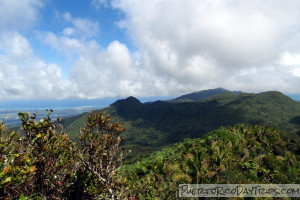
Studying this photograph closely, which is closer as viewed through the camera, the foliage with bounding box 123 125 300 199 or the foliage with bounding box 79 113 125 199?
the foliage with bounding box 79 113 125 199

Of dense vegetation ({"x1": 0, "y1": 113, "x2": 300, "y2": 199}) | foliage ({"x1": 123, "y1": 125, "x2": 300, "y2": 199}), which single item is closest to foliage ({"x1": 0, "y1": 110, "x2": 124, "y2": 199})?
dense vegetation ({"x1": 0, "y1": 113, "x2": 300, "y2": 199})

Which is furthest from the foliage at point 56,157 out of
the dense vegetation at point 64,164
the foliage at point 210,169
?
the foliage at point 210,169

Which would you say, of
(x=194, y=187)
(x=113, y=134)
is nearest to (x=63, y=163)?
(x=113, y=134)

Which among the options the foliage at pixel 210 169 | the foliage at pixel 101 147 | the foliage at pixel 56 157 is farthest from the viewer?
the foliage at pixel 210 169

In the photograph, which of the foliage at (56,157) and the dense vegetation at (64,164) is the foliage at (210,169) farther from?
the foliage at (56,157)

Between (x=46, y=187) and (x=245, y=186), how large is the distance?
12094 mm

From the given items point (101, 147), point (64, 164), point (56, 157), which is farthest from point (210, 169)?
point (56, 157)

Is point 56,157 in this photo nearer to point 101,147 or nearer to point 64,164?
point 64,164

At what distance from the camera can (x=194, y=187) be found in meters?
13.9

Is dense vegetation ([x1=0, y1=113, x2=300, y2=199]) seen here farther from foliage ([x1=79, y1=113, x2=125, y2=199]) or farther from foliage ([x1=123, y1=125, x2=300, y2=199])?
foliage ([x1=123, y1=125, x2=300, y2=199])

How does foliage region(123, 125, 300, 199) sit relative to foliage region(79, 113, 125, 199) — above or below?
below

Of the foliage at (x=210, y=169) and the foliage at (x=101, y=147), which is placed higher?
the foliage at (x=101, y=147)

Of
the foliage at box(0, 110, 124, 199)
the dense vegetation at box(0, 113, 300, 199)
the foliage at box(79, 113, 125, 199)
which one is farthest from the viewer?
the foliage at box(79, 113, 125, 199)

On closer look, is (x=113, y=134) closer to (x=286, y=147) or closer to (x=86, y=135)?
(x=86, y=135)
